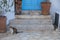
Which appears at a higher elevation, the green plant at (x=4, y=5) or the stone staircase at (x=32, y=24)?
the green plant at (x=4, y=5)

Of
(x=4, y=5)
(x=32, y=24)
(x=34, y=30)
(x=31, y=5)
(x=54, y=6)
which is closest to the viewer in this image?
(x=4, y=5)

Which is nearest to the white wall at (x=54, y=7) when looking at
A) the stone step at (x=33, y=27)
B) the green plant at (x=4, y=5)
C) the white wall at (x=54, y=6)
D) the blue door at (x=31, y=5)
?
the white wall at (x=54, y=6)

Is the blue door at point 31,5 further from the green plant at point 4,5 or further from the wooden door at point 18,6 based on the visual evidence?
the green plant at point 4,5

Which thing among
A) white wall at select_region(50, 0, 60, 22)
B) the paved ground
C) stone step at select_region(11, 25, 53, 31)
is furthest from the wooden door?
white wall at select_region(50, 0, 60, 22)

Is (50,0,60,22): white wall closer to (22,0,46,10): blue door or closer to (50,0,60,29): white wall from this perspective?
(50,0,60,29): white wall

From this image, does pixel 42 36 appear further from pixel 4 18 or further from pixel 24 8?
pixel 24 8

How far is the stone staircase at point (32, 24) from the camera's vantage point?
17.5 feet

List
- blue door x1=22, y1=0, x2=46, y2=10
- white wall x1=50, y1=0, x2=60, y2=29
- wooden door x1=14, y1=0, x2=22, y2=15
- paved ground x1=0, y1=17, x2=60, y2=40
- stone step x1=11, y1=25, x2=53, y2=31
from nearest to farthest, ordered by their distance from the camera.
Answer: paved ground x1=0, y1=17, x2=60, y2=40 → stone step x1=11, y1=25, x2=53, y2=31 → wooden door x1=14, y1=0, x2=22, y2=15 → white wall x1=50, y1=0, x2=60, y2=29 → blue door x1=22, y1=0, x2=46, y2=10

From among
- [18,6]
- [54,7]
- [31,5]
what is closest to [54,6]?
[54,7]

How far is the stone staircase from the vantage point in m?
5.33

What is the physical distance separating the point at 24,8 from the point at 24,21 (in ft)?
2.96

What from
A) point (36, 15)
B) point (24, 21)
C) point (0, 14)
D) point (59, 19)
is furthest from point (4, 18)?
point (59, 19)

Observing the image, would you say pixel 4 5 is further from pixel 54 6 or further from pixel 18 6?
pixel 54 6

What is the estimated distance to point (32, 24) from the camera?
545cm
